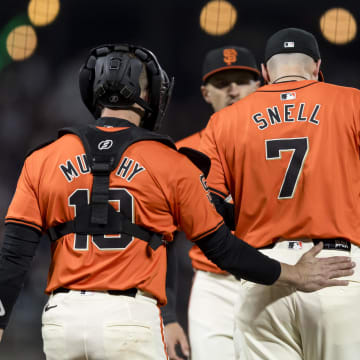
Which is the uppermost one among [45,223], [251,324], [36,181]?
[36,181]

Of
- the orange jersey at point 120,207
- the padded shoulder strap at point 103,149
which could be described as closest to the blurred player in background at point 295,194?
the orange jersey at point 120,207

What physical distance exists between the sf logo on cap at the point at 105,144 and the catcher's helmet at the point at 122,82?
201mm

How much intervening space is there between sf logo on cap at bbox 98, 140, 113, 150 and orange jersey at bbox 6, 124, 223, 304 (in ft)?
0.23

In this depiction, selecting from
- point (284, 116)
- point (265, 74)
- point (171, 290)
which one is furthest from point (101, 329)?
point (265, 74)

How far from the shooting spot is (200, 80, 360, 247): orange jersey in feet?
8.11

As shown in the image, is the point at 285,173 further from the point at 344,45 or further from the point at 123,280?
the point at 344,45

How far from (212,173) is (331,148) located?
1.72 ft

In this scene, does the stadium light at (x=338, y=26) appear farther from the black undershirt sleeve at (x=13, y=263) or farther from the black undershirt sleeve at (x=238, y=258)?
the black undershirt sleeve at (x=13, y=263)

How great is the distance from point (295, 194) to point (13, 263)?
3.64 feet

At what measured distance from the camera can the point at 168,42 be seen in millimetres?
8156

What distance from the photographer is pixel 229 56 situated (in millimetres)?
4812

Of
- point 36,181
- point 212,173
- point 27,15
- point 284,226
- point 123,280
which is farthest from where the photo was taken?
point 27,15

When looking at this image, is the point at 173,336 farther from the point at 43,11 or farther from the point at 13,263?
the point at 43,11

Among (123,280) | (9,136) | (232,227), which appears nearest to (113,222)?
(123,280)
